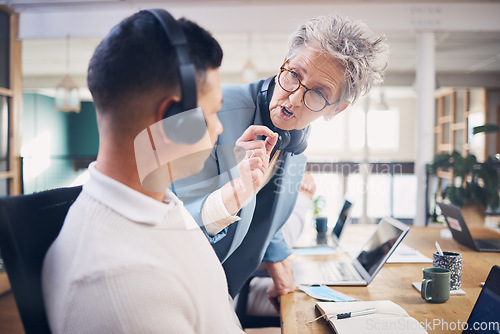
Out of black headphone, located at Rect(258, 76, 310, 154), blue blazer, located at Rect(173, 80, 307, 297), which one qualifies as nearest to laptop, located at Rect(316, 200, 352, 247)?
blue blazer, located at Rect(173, 80, 307, 297)

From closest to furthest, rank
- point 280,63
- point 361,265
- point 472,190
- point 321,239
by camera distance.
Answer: point 361,265, point 321,239, point 472,190, point 280,63

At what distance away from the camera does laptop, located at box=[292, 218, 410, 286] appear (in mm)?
1327

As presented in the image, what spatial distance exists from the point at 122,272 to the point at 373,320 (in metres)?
0.68

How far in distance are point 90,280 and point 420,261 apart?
4.60 feet

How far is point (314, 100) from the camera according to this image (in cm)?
123

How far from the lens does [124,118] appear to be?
62 cm

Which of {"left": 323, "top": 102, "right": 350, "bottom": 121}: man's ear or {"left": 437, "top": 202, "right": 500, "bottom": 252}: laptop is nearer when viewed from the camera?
{"left": 323, "top": 102, "right": 350, "bottom": 121}: man's ear

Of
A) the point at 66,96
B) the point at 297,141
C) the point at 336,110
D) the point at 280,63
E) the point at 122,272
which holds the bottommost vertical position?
the point at 122,272

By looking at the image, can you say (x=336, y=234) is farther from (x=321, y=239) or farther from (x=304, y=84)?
(x=304, y=84)

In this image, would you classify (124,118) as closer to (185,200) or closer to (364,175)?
(185,200)

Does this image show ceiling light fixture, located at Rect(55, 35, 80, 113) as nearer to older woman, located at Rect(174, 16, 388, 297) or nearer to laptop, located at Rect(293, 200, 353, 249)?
laptop, located at Rect(293, 200, 353, 249)

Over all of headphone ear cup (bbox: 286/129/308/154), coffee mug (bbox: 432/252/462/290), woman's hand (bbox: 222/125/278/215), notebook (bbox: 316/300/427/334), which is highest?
headphone ear cup (bbox: 286/129/308/154)

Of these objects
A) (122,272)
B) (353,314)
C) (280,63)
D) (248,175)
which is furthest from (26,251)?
(280,63)

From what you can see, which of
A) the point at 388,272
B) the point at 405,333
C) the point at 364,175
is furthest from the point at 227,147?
the point at 364,175
